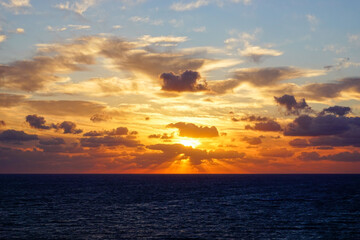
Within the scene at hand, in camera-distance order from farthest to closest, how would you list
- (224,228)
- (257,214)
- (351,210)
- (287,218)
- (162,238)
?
(351,210) → (257,214) → (287,218) → (224,228) → (162,238)

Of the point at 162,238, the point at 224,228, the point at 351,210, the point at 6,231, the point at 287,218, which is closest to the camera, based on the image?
the point at 162,238

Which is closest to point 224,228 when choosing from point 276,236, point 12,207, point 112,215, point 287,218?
point 276,236

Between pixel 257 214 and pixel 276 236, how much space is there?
25.9 meters

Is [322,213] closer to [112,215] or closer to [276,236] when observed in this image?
[276,236]

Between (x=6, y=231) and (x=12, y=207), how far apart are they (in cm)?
3639

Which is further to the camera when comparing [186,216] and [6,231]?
[186,216]

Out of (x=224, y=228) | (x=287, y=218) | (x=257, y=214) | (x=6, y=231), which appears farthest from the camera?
(x=257, y=214)

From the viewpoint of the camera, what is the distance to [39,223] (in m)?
69.8

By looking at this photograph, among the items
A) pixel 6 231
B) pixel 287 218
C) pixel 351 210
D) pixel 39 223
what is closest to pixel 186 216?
pixel 287 218

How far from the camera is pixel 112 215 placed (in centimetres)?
8238

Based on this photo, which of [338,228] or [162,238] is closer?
[162,238]

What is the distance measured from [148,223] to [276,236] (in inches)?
944

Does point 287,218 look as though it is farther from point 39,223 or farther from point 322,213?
point 39,223

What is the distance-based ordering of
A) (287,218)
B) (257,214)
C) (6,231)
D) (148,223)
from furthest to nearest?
(257,214) < (287,218) < (148,223) < (6,231)
